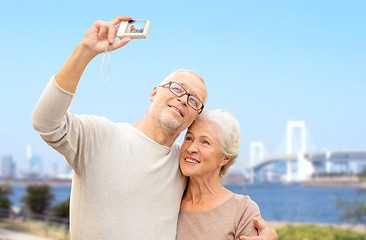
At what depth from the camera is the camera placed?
1.34 metres

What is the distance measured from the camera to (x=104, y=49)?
1302mm

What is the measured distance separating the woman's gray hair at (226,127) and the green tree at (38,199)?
18120 mm

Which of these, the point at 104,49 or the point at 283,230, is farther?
the point at 283,230

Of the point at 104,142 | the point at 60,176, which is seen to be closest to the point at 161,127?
the point at 104,142

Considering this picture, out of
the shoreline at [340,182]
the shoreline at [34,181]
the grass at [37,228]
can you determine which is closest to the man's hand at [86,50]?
the grass at [37,228]

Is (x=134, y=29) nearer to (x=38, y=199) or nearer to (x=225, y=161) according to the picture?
(x=225, y=161)

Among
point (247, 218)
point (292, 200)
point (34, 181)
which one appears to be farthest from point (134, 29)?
point (292, 200)

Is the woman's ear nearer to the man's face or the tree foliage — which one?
the man's face

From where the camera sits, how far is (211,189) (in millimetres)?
1787

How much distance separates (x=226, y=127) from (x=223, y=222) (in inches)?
14.2

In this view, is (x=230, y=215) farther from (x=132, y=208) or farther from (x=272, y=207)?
(x=272, y=207)

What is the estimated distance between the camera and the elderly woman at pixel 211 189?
1.69 meters

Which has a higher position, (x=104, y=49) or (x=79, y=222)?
(x=104, y=49)

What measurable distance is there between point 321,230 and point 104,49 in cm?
956
